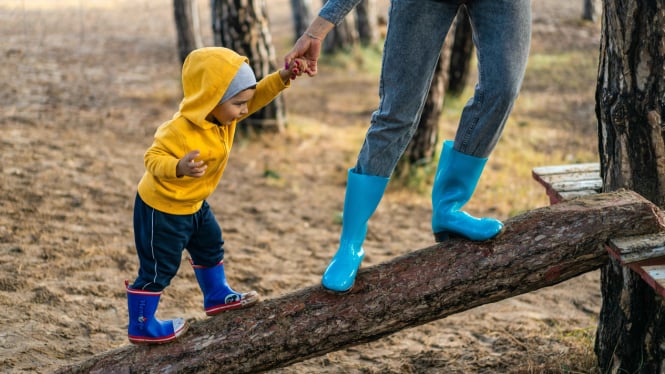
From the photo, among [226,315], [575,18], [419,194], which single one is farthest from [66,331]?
[575,18]

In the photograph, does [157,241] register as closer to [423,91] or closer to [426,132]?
[423,91]

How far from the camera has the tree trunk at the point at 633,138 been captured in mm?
3141

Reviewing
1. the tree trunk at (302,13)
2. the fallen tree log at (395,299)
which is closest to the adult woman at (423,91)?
the fallen tree log at (395,299)

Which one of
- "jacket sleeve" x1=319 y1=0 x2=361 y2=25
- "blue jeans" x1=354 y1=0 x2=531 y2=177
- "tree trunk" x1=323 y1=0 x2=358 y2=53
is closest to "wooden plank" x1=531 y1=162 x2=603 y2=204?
"blue jeans" x1=354 y1=0 x2=531 y2=177

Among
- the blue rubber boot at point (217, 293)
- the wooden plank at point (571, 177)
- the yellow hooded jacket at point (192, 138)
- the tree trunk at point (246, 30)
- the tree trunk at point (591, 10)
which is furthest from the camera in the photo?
the tree trunk at point (591, 10)

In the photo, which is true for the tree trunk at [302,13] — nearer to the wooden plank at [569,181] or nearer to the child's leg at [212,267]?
the wooden plank at [569,181]

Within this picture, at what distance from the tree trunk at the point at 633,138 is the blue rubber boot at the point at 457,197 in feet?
1.96

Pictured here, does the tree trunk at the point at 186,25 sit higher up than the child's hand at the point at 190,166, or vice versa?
the child's hand at the point at 190,166

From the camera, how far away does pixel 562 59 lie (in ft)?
39.7

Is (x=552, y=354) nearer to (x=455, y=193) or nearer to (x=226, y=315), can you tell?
(x=455, y=193)

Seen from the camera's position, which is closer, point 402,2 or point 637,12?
point 402,2

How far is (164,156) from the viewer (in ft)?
9.32

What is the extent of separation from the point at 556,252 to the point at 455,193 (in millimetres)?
463

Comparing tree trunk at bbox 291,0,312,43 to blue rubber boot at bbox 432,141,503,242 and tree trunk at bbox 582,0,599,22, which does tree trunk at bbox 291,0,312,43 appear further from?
blue rubber boot at bbox 432,141,503,242
